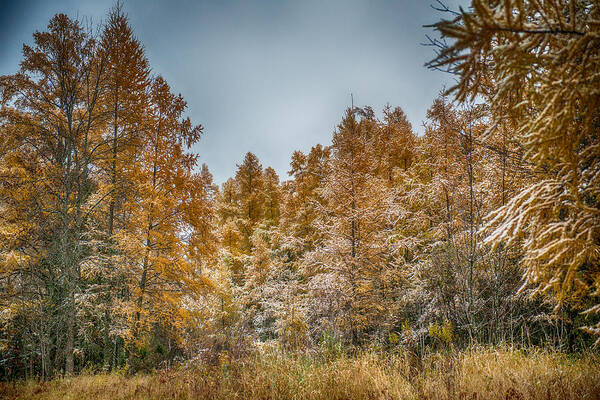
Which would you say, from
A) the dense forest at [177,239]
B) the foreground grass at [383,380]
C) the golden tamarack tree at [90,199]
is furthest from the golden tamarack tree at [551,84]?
the golden tamarack tree at [90,199]

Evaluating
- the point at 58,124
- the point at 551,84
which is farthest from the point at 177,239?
the point at 551,84

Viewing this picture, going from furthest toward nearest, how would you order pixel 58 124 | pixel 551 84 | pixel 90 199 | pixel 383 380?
pixel 90 199 → pixel 58 124 → pixel 383 380 → pixel 551 84

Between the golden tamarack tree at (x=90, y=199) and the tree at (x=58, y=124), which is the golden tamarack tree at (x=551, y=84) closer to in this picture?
the golden tamarack tree at (x=90, y=199)

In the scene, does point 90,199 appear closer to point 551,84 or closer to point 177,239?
point 177,239

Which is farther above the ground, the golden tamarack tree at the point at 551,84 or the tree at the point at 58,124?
the tree at the point at 58,124

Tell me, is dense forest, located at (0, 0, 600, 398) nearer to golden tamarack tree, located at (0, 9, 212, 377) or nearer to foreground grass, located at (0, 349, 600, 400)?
golden tamarack tree, located at (0, 9, 212, 377)

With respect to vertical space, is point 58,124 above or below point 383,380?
above

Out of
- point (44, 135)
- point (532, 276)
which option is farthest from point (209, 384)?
point (44, 135)

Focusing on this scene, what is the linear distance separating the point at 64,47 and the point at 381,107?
1478cm

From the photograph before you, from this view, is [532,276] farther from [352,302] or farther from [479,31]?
[352,302]

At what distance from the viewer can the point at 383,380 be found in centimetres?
365

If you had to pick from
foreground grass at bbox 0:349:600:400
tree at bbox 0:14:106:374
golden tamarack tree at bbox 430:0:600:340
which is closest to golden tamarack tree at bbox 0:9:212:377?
tree at bbox 0:14:106:374

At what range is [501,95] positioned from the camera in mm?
2592

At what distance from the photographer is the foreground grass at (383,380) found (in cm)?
314
